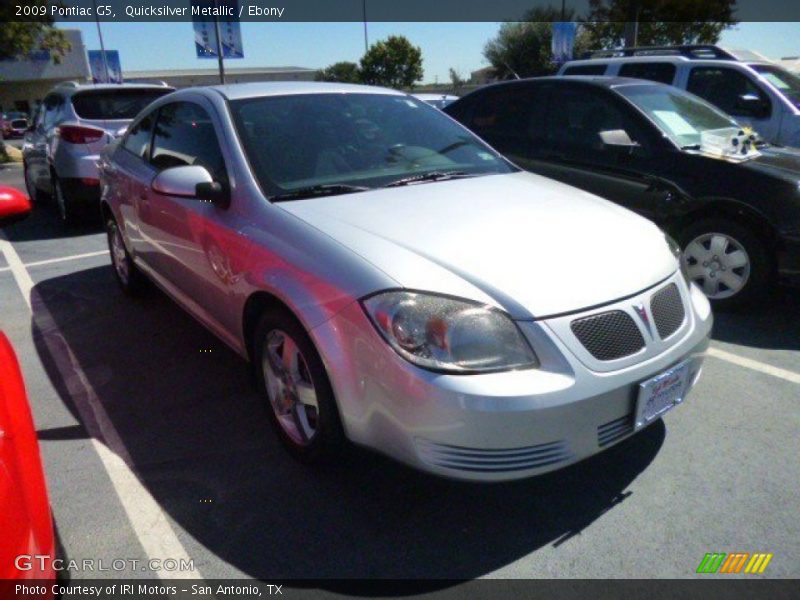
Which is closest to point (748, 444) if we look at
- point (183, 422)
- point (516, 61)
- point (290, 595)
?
point (290, 595)

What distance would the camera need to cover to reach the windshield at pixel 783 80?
7957 millimetres

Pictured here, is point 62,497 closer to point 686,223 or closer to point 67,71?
→ point 686,223

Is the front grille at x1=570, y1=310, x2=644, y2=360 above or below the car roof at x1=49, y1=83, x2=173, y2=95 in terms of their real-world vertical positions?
below

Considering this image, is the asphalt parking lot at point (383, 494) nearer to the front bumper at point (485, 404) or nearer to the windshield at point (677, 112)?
the front bumper at point (485, 404)

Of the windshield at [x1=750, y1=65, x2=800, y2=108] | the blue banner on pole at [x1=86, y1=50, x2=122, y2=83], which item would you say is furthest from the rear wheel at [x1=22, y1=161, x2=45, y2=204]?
the blue banner on pole at [x1=86, y1=50, x2=122, y2=83]

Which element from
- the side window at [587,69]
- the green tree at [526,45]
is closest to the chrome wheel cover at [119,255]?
the side window at [587,69]

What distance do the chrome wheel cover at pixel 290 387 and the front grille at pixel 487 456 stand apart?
580mm

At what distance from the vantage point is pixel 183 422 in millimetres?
3273

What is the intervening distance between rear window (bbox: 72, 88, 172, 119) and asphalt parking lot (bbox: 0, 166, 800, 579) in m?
4.69

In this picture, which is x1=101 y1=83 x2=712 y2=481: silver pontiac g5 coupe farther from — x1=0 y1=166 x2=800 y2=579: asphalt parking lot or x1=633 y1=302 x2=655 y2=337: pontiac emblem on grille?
x1=0 y1=166 x2=800 y2=579: asphalt parking lot

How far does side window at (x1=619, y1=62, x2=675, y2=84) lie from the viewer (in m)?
8.35

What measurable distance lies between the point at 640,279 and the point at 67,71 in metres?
55.6

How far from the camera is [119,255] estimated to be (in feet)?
16.9

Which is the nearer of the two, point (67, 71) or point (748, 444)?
point (748, 444)
